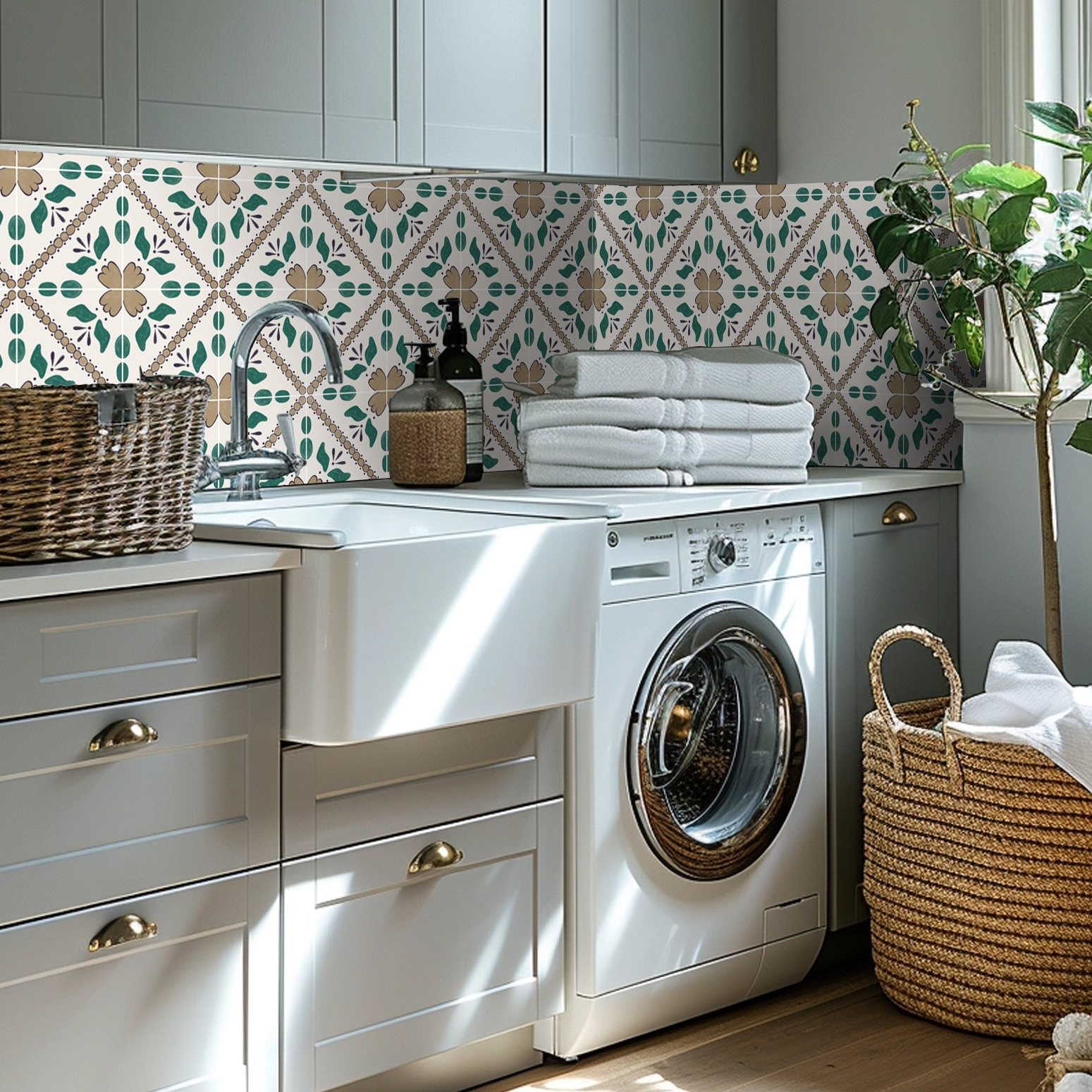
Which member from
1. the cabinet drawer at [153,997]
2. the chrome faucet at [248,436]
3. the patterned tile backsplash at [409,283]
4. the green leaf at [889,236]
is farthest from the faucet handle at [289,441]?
the green leaf at [889,236]

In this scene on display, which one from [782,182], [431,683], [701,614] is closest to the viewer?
[431,683]

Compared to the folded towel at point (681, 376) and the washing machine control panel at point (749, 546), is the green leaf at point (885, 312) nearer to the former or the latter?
the folded towel at point (681, 376)

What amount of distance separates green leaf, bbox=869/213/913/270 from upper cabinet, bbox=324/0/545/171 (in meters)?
0.60

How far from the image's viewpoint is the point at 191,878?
2244 mm

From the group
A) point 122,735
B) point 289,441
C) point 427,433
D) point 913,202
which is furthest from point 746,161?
point 122,735

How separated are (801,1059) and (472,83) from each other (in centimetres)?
170

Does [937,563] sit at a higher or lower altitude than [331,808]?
higher

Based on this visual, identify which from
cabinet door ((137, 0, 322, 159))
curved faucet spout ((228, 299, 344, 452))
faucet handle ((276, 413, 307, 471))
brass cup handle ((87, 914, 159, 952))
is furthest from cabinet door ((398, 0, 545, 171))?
brass cup handle ((87, 914, 159, 952))

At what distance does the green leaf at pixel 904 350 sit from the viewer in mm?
3111

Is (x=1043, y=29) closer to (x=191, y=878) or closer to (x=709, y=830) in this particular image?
(x=709, y=830)

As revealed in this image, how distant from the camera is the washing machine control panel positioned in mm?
2885

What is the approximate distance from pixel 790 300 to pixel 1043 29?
71 centimetres

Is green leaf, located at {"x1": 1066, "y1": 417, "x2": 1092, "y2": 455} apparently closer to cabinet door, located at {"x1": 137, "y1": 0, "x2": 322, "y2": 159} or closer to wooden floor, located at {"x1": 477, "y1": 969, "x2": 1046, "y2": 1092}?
wooden floor, located at {"x1": 477, "y1": 969, "x2": 1046, "y2": 1092}

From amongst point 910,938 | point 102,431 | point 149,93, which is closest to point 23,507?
point 102,431
